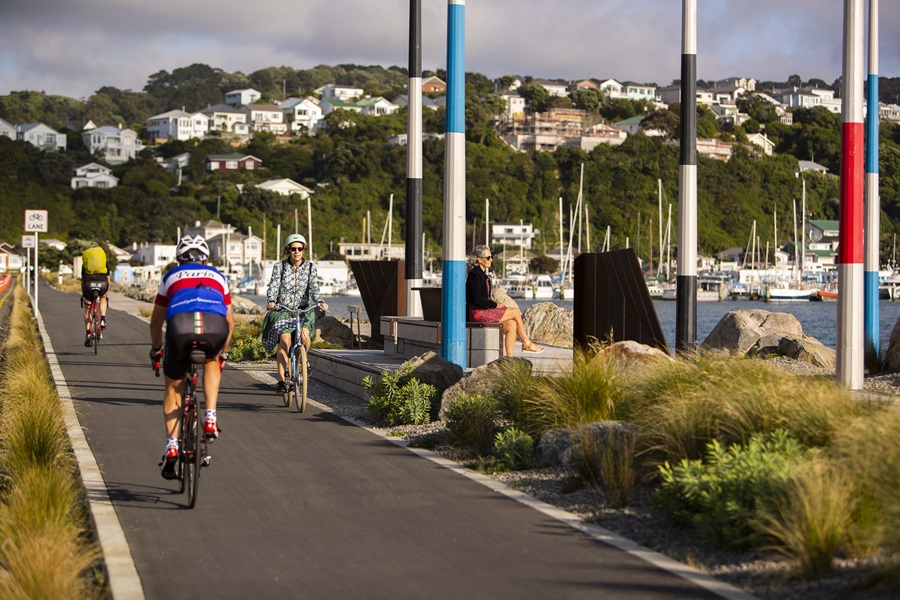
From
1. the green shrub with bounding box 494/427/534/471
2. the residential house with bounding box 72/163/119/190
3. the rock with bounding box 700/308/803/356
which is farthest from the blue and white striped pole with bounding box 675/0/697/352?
the residential house with bounding box 72/163/119/190

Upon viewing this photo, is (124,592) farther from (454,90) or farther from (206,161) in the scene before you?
(206,161)

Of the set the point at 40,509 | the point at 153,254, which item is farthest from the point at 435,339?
Answer: the point at 153,254

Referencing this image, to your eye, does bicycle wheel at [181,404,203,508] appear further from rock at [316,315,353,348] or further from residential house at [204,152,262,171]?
residential house at [204,152,262,171]

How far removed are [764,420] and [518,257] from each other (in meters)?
115

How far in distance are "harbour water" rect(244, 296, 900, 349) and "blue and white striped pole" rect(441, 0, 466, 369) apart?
4326 cm

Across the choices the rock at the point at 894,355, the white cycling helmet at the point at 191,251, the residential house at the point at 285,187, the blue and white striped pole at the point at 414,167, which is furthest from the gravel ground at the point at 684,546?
the residential house at the point at 285,187

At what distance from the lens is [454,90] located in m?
14.2

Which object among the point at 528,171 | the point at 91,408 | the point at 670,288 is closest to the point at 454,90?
the point at 91,408

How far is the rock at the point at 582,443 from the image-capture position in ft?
29.2

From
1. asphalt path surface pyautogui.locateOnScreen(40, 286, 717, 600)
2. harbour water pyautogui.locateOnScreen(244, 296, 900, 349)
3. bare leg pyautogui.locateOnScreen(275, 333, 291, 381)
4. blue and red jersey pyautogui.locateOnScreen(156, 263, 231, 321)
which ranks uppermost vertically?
blue and red jersey pyautogui.locateOnScreen(156, 263, 231, 321)

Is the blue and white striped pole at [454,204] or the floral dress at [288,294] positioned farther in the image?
the floral dress at [288,294]

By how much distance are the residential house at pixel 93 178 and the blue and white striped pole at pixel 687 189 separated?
455 ft

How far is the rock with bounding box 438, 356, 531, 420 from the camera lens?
11.9 meters

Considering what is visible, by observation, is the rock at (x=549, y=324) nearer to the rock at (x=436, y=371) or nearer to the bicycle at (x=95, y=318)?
the bicycle at (x=95, y=318)
